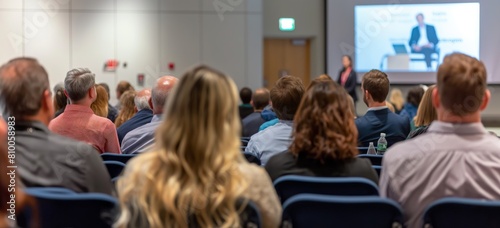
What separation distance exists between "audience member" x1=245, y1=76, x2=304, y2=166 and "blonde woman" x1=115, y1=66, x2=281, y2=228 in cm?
162

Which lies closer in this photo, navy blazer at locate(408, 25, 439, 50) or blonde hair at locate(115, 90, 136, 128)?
blonde hair at locate(115, 90, 136, 128)

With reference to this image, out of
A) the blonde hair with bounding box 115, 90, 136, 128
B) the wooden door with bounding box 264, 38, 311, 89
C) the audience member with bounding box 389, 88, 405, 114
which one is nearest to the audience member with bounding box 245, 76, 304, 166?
the blonde hair with bounding box 115, 90, 136, 128

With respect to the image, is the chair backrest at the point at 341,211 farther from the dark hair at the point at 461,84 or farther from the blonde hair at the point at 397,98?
the blonde hair at the point at 397,98

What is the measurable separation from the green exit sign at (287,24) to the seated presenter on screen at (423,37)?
2.27m

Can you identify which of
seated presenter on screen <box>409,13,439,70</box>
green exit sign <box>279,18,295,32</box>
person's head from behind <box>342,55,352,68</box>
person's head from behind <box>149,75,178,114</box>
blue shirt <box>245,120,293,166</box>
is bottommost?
blue shirt <box>245,120,293,166</box>

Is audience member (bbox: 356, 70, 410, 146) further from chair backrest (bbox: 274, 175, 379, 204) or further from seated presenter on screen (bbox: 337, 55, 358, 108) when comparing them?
seated presenter on screen (bbox: 337, 55, 358, 108)

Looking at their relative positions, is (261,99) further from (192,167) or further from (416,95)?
(192,167)

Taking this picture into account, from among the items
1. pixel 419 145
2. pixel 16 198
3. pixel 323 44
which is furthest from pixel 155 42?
pixel 16 198

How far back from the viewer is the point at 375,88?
452cm

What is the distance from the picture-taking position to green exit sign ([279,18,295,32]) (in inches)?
439

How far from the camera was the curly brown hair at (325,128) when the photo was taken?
8.39 feet

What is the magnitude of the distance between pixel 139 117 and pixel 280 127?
1620 mm

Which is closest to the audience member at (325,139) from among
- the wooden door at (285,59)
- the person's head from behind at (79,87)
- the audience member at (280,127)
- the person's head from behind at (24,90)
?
the audience member at (280,127)

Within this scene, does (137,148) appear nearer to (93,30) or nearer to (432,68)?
(93,30)
